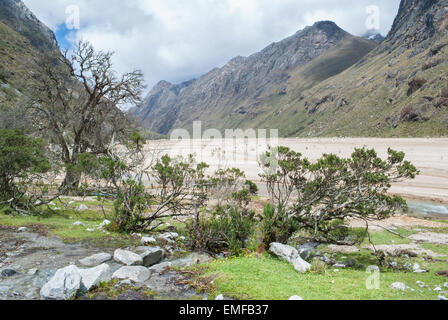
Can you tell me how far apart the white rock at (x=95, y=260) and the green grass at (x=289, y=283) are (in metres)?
Result: 2.58

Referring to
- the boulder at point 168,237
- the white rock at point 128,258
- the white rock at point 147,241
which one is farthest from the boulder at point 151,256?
the boulder at point 168,237

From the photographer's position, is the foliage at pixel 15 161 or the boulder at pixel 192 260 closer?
the boulder at pixel 192 260

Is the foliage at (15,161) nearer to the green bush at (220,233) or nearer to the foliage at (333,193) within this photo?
the green bush at (220,233)

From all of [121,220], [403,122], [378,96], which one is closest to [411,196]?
A: [121,220]

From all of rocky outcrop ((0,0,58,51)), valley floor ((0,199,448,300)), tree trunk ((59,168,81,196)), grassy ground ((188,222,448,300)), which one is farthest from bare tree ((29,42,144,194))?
rocky outcrop ((0,0,58,51))

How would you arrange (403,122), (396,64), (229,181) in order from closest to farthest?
(229,181) < (403,122) < (396,64)

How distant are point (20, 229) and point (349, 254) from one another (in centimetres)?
1229

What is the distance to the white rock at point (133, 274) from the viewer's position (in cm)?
589

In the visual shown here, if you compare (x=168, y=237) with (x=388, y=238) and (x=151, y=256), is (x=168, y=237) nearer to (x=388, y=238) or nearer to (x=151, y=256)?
(x=151, y=256)

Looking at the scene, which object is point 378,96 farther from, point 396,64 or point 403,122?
point 403,122

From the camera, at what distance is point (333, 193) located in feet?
32.3

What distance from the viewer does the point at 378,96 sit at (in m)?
109

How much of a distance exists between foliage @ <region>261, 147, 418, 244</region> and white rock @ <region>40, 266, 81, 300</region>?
228 inches
